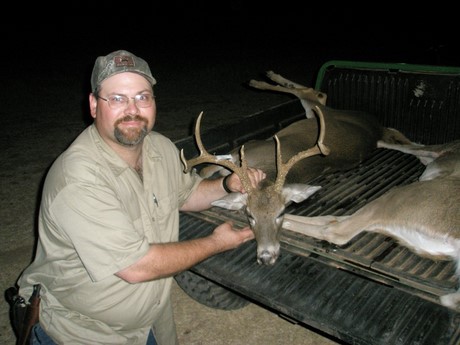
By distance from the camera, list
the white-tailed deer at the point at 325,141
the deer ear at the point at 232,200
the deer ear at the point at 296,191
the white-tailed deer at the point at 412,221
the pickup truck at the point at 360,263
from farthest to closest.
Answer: the white-tailed deer at the point at 325,141 → the deer ear at the point at 296,191 → the deer ear at the point at 232,200 → the white-tailed deer at the point at 412,221 → the pickup truck at the point at 360,263

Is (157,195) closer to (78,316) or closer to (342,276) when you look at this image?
(78,316)

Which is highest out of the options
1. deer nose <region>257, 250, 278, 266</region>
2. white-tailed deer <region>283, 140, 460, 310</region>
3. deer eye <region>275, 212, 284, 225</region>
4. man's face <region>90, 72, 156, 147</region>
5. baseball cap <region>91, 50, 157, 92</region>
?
baseball cap <region>91, 50, 157, 92</region>

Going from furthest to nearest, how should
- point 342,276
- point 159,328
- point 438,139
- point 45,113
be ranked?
1. point 45,113
2. point 438,139
3. point 159,328
4. point 342,276

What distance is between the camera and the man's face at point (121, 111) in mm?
2861

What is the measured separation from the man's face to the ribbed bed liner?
1.04m

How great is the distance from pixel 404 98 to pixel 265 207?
9.29 ft

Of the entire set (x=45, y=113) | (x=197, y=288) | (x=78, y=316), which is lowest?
(x=45, y=113)

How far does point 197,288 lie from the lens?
3.87 metres

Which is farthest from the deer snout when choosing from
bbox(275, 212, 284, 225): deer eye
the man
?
bbox(275, 212, 284, 225): deer eye

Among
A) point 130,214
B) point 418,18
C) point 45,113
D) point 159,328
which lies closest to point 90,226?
point 130,214

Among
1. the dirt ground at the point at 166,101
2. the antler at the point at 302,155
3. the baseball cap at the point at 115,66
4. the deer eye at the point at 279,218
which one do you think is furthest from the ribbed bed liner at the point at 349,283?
the baseball cap at the point at 115,66

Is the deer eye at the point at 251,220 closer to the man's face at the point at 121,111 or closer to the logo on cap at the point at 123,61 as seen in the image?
the man's face at the point at 121,111

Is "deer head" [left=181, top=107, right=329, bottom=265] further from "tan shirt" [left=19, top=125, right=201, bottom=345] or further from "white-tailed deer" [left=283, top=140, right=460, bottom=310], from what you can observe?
"tan shirt" [left=19, top=125, right=201, bottom=345]

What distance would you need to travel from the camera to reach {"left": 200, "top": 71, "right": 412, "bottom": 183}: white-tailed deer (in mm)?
5000
